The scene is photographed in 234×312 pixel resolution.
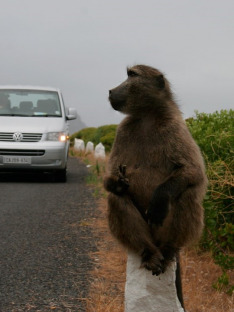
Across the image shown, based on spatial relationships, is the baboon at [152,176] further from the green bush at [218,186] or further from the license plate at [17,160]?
the license plate at [17,160]

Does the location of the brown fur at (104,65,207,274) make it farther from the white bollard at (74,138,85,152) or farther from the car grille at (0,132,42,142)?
the white bollard at (74,138,85,152)

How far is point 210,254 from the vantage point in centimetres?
588

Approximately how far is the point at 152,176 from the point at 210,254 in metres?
3.02

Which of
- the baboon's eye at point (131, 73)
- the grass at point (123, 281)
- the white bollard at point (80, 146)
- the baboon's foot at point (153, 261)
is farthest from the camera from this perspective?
the white bollard at point (80, 146)

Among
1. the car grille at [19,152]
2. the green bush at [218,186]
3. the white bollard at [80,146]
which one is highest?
the green bush at [218,186]

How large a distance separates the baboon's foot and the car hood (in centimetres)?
865

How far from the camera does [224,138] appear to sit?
5723 millimetres

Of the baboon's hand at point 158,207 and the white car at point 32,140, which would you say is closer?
the baboon's hand at point 158,207

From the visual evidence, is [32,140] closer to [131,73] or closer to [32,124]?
[32,124]

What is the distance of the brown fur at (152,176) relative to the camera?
10.1 feet

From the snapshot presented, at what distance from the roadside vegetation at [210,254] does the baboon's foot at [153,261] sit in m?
1.30

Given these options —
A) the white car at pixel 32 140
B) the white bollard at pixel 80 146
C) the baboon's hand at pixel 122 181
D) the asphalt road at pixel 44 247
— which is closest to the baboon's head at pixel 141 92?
the baboon's hand at pixel 122 181

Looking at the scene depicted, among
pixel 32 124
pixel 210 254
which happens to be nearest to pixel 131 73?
pixel 210 254

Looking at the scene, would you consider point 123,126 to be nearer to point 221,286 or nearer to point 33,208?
point 221,286
